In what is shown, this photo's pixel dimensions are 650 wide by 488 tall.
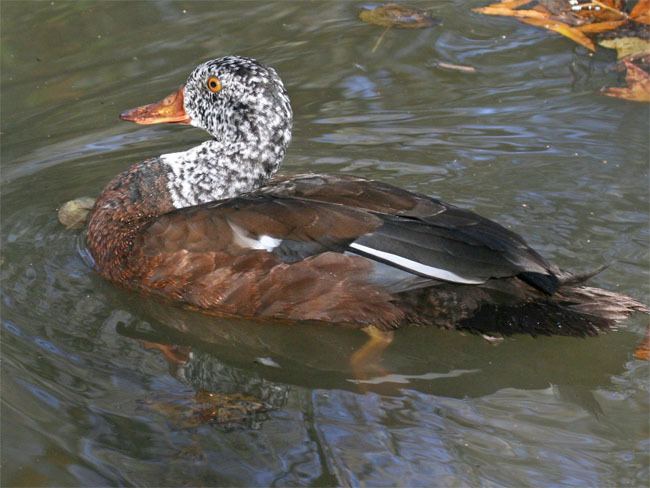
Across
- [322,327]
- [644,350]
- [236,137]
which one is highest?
[236,137]

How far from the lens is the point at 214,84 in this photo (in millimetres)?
5293

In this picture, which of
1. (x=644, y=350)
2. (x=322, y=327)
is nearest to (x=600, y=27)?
(x=644, y=350)

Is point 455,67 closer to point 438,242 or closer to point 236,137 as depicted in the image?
point 236,137

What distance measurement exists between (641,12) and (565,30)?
0.56 meters

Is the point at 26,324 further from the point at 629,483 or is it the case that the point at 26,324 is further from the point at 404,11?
the point at 404,11

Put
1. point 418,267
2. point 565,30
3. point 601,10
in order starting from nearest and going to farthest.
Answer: point 418,267 < point 565,30 < point 601,10

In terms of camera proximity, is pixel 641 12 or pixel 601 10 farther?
pixel 601 10

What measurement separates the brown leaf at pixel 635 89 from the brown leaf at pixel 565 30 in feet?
1.71

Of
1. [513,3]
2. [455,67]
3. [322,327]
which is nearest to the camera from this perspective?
[322,327]

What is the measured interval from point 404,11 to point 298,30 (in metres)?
0.79

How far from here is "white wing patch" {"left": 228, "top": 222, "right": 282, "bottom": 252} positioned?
4539 mm

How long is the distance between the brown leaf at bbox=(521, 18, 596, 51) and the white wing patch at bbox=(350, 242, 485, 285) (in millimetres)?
3322

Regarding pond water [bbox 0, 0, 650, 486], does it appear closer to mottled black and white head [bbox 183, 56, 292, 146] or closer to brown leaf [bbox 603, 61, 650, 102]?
brown leaf [bbox 603, 61, 650, 102]

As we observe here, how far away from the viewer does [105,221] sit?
5121 mm
